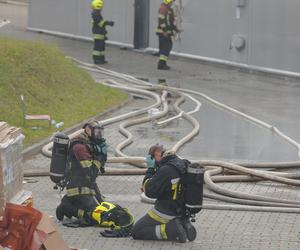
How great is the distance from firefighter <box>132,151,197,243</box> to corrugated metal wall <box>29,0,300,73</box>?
48.0 ft

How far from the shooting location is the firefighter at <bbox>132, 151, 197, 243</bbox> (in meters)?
9.26

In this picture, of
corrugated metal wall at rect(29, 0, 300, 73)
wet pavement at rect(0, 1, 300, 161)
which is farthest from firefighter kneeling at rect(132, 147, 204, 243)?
corrugated metal wall at rect(29, 0, 300, 73)

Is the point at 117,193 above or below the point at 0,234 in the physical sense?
below

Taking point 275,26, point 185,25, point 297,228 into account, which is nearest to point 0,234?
point 297,228

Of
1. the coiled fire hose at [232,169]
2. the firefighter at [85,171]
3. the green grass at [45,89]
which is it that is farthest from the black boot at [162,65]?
the firefighter at [85,171]

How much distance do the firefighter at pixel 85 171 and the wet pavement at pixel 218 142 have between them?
307 mm

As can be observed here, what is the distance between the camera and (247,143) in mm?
15445

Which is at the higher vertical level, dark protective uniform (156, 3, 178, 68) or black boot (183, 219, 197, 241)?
dark protective uniform (156, 3, 178, 68)

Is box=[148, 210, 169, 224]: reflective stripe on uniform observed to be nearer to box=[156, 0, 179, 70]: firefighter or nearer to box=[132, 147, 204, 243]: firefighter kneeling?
box=[132, 147, 204, 243]: firefighter kneeling

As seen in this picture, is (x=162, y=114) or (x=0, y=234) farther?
(x=162, y=114)

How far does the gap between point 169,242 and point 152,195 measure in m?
0.56

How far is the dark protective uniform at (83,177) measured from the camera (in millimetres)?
9898

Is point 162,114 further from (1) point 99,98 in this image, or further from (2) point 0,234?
(2) point 0,234

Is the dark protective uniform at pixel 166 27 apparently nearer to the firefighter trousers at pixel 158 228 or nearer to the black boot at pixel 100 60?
the black boot at pixel 100 60
